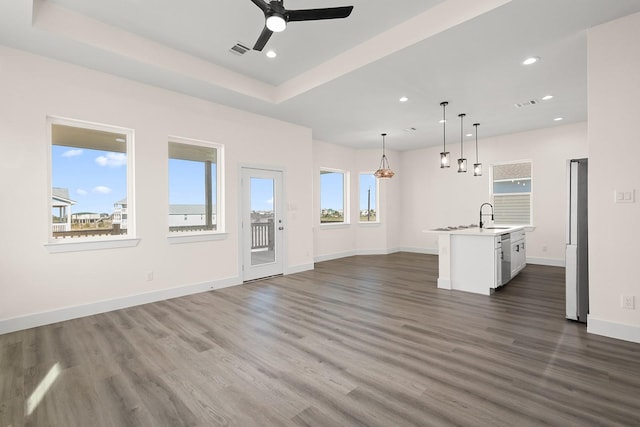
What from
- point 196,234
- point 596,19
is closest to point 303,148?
point 196,234

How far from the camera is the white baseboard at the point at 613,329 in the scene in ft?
9.50

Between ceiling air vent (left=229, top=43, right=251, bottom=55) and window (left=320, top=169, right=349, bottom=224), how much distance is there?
4.44 m

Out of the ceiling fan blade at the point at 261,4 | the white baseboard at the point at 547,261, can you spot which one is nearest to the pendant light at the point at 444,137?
the white baseboard at the point at 547,261

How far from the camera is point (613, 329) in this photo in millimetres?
2996

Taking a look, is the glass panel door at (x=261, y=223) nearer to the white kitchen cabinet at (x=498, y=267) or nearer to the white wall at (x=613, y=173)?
the white kitchen cabinet at (x=498, y=267)

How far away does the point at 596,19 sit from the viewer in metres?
2.95

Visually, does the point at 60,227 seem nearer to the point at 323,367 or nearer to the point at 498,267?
the point at 323,367

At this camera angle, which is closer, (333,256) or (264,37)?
(264,37)

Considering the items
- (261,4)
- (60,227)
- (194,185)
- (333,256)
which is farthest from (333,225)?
(261,4)

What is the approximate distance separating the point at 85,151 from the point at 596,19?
603cm

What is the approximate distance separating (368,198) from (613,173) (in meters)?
6.25

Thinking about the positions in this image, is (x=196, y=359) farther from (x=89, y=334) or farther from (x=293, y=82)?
(x=293, y=82)

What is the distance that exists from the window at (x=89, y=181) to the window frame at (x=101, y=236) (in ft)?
0.04

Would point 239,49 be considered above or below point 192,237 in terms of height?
above
